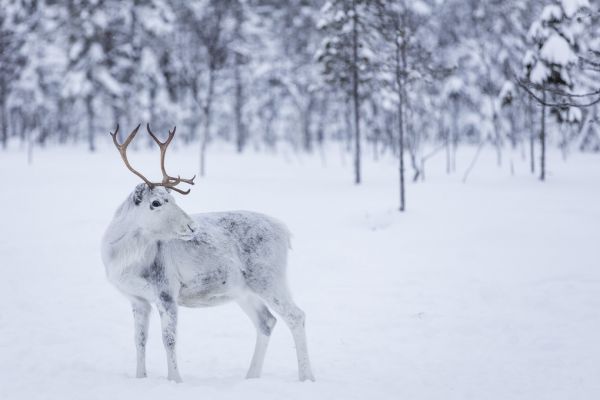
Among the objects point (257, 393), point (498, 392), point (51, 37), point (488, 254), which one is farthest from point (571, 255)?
point (51, 37)

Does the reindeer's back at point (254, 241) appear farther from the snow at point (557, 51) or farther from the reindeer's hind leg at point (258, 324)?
the snow at point (557, 51)

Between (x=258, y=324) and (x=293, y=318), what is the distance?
486 mm

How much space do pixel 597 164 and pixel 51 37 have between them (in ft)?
91.8

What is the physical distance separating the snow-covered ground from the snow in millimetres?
3779

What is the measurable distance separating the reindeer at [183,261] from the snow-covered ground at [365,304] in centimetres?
58

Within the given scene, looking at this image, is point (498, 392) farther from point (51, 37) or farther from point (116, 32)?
point (51, 37)

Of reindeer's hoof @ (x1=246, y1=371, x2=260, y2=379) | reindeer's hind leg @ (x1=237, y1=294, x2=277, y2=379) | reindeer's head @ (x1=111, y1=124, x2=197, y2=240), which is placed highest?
reindeer's head @ (x1=111, y1=124, x2=197, y2=240)

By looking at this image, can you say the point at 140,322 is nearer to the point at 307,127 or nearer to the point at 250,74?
the point at 250,74

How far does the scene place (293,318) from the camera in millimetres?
5012

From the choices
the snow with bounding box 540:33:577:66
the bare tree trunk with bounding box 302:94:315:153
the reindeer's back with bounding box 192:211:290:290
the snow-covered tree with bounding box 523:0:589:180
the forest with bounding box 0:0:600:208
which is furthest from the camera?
the bare tree trunk with bounding box 302:94:315:153

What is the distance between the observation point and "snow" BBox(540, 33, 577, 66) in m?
14.2

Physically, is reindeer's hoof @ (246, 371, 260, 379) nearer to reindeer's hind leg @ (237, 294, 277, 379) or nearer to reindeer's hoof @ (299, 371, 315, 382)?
reindeer's hind leg @ (237, 294, 277, 379)

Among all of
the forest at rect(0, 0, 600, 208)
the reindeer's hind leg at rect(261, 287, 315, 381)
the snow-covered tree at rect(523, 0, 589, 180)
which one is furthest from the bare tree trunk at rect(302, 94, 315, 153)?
the reindeer's hind leg at rect(261, 287, 315, 381)

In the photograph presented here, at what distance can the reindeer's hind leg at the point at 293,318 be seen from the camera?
4961mm
